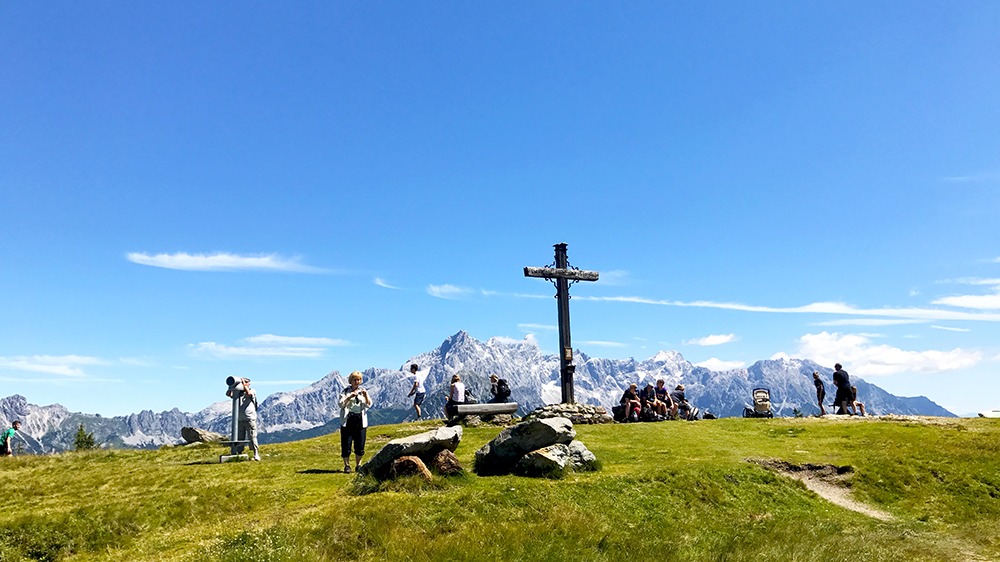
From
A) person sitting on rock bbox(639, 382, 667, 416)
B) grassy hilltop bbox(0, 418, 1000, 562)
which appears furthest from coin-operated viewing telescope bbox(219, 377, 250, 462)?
person sitting on rock bbox(639, 382, 667, 416)

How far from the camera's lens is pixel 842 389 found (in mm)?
32219

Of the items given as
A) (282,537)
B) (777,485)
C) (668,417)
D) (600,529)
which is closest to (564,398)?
(668,417)

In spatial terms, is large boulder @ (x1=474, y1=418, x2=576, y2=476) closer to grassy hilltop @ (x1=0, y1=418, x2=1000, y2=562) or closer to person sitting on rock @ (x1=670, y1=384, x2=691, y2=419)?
grassy hilltop @ (x1=0, y1=418, x2=1000, y2=562)

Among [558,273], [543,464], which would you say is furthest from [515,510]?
[558,273]

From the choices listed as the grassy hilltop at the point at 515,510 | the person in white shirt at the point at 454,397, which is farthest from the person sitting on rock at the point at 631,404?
the grassy hilltop at the point at 515,510

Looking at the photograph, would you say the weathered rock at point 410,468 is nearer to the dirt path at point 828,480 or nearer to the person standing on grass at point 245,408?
the person standing on grass at point 245,408

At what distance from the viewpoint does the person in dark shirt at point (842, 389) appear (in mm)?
31602

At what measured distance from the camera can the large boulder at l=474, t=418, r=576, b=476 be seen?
1655cm

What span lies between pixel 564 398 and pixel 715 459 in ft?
54.2

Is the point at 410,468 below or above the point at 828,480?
above

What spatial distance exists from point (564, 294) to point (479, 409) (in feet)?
32.5

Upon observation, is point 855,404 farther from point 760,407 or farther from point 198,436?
point 198,436

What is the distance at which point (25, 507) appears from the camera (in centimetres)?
1288

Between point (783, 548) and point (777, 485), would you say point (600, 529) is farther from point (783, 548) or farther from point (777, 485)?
point (777, 485)
